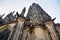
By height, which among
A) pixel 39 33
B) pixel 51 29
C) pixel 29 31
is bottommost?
pixel 39 33

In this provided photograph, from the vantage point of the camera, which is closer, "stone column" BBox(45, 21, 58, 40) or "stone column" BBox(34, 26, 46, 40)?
"stone column" BBox(45, 21, 58, 40)

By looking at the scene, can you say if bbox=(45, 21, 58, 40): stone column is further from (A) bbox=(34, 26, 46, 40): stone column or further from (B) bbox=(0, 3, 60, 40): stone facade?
(A) bbox=(34, 26, 46, 40): stone column

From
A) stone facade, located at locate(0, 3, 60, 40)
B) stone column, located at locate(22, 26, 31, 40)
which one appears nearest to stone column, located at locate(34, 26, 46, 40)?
stone facade, located at locate(0, 3, 60, 40)

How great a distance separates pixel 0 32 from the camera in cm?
1055

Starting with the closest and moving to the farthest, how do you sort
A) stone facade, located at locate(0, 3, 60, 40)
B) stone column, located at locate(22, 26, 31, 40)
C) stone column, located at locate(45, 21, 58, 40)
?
stone column, located at locate(45, 21, 58, 40) → stone facade, located at locate(0, 3, 60, 40) → stone column, located at locate(22, 26, 31, 40)

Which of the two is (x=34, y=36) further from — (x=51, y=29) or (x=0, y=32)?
(x=0, y=32)

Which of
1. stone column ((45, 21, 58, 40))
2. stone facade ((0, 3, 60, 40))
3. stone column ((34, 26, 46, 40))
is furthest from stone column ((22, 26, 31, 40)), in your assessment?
stone column ((45, 21, 58, 40))

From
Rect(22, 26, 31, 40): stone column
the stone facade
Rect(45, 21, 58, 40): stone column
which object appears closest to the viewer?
Rect(45, 21, 58, 40): stone column

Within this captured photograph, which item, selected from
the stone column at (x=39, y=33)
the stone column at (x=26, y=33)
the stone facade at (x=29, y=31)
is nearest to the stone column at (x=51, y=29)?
the stone facade at (x=29, y=31)

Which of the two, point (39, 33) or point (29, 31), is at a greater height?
point (29, 31)

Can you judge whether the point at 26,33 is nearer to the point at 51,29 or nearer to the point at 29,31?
the point at 29,31

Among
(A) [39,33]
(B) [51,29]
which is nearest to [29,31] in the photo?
(A) [39,33]

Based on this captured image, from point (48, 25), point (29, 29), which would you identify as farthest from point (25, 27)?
point (48, 25)

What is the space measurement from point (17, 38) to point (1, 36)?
9.45 feet
